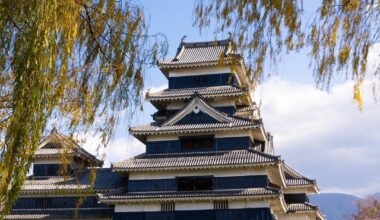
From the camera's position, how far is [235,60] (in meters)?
5.93

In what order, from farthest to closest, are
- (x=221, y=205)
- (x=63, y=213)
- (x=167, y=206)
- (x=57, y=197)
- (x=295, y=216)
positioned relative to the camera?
(x=57, y=197), (x=295, y=216), (x=63, y=213), (x=167, y=206), (x=221, y=205)

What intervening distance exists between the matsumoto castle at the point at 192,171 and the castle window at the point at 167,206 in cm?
6

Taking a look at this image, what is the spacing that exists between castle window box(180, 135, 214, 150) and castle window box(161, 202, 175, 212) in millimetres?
3431

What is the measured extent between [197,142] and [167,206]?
13.4 ft

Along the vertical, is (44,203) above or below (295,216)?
above

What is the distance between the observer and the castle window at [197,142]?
2852 centimetres

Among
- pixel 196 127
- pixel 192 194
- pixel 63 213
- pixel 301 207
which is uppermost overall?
pixel 196 127

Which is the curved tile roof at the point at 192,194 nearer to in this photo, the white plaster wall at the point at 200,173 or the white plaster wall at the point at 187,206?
the white plaster wall at the point at 187,206

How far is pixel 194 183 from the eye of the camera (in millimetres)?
27250

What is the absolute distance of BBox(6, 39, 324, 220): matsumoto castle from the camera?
2612 centimetres

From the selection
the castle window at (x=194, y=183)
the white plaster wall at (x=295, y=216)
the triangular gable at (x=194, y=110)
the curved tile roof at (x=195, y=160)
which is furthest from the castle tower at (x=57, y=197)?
the white plaster wall at (x=295, y=216)

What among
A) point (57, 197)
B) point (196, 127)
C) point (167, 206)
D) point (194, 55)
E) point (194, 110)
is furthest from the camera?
point (194, 55)

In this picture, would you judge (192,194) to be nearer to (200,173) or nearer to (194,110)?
(200,173)

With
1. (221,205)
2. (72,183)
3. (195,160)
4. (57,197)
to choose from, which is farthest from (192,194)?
(57,197)
